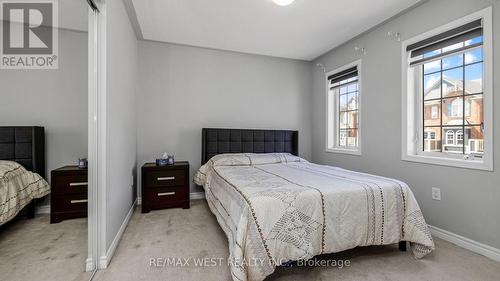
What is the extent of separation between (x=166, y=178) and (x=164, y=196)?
0.80 ft

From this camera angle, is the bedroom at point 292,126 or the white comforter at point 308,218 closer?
the white comforter at point 308,218

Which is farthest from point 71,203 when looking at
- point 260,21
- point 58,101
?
point 260,21

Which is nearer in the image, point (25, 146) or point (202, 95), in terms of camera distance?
point (25, 146)

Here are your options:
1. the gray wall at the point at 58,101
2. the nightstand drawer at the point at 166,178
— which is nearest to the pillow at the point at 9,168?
the gray wall at the point at 58,101

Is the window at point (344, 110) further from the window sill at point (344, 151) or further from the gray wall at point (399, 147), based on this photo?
the gray wall at point (399, 147)

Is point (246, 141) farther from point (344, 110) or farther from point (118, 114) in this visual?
point (118, 114)

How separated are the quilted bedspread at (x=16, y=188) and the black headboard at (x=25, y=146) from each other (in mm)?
50

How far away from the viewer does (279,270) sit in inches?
70.8

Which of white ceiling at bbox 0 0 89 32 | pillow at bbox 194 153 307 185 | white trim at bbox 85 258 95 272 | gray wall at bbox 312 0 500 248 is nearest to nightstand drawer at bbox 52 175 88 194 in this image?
white trim at bbox 85 258 95 272

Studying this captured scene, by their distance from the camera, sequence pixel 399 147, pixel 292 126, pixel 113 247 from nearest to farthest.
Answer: pixel 113 247 → pixel 399 147 → pixel 292 126

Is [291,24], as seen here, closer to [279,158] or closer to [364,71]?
[364,71]

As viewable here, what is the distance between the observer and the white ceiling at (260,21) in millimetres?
2543

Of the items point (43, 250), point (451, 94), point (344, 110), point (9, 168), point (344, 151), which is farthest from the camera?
point (344, 110)

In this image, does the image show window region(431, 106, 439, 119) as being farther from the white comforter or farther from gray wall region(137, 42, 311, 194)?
gray wall region(137, 42, 311, 194)
